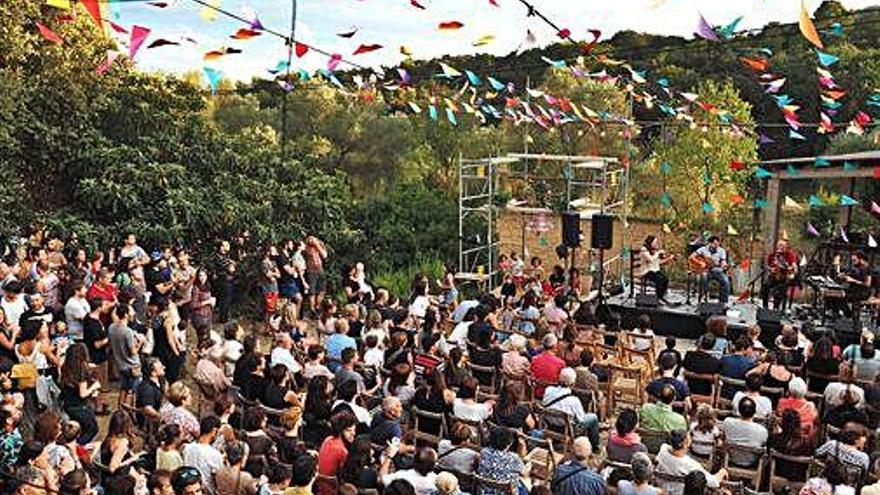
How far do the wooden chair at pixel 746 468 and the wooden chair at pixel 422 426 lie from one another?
1.85m

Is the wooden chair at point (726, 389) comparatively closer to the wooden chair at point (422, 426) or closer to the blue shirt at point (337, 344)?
the wooden chair at point (422, 426)

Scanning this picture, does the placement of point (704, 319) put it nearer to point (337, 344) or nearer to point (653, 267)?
point (653, 267)

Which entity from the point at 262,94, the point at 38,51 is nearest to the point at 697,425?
the point at 38,51

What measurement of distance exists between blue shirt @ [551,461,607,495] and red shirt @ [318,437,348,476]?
121 centimetres

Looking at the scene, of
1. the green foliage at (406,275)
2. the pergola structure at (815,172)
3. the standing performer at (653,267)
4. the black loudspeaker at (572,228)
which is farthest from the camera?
the green foliage at (406,275)

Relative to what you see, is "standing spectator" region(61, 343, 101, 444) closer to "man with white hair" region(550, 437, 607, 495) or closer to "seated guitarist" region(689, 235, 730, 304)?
"man with white hair" region(550, 437, 607, 495)

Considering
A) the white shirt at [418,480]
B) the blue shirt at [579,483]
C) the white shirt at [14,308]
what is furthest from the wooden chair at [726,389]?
the white shirt at [14,308]

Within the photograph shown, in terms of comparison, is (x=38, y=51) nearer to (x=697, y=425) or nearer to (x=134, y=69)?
(x=134, y=69)

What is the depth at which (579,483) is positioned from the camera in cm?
478

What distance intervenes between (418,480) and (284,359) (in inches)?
92.2

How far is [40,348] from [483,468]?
352cm

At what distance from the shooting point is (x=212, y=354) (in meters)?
6.77

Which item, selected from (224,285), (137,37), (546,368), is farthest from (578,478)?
(224,285)

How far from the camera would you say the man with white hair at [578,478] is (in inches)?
188
